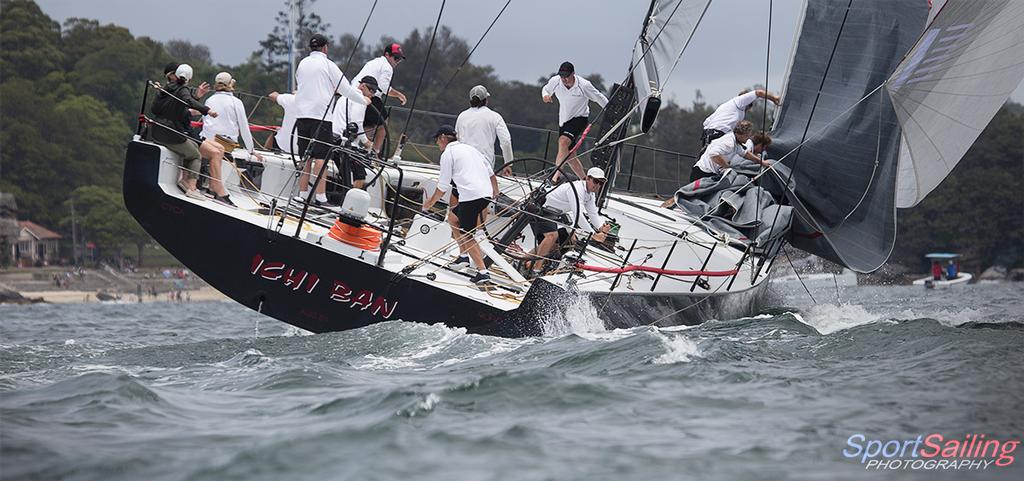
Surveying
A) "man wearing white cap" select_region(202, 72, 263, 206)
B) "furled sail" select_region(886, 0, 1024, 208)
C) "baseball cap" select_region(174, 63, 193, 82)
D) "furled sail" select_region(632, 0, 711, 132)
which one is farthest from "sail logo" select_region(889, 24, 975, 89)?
"baseball cap" select_region(174, 63, 193, 82)

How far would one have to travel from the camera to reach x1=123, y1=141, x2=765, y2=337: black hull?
31.5 feet

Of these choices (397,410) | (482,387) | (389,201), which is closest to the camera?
(397,410)

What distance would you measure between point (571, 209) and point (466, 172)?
0.96 metres

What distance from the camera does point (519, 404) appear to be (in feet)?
21.7

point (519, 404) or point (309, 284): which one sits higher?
point (309, 284)

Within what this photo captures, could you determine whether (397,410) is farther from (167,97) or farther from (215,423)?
(167,97)

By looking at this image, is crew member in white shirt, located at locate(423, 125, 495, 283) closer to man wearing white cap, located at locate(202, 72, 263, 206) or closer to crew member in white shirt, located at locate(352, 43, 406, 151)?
crew member in white shirt, located at locate(352, 43, 406, 151)

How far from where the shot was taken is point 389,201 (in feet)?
38.7

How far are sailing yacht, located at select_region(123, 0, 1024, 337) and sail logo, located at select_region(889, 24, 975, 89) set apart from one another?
0.06 feet

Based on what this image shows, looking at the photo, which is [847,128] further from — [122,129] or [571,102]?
[122,129]

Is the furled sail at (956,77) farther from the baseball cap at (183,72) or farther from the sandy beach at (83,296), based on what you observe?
the sandy beach at (83,296)

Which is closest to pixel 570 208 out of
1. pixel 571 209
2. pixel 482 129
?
pixel 571 209

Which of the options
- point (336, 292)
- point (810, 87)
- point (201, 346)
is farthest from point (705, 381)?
point (810, 87)

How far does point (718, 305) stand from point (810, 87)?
2.77 metres
